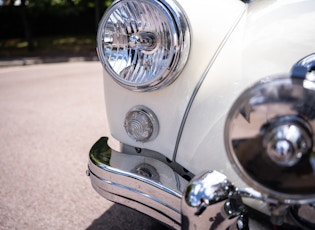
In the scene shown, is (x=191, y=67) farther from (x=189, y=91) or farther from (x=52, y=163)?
(x=52, y=163)

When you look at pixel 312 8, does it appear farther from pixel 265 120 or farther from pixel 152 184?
pixel 152 184

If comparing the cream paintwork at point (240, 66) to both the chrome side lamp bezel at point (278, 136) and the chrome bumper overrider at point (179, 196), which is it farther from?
the chrome side lamp bezel at point (278, 136)

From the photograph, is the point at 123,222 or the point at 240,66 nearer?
the point at 240,66


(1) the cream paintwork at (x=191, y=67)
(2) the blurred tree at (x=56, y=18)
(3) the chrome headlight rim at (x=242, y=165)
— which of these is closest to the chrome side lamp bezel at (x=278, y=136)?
(3) the chrome headlight rim at (x=242, y=165)

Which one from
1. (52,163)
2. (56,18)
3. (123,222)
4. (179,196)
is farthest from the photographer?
(56,18)

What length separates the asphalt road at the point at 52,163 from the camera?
2066 mm

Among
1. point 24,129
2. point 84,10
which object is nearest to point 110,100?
point 24,129

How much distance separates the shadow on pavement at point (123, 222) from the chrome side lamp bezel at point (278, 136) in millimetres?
1194

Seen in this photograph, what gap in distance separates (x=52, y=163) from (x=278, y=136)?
2.44 m

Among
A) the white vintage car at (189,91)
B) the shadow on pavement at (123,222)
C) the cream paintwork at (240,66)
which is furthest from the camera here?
the shadow on pavement at (123,222)

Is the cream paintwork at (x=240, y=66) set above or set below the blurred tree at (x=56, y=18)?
above

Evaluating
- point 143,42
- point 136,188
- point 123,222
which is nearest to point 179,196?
point 136,188

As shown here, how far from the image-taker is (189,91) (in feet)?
4.45

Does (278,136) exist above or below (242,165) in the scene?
above
